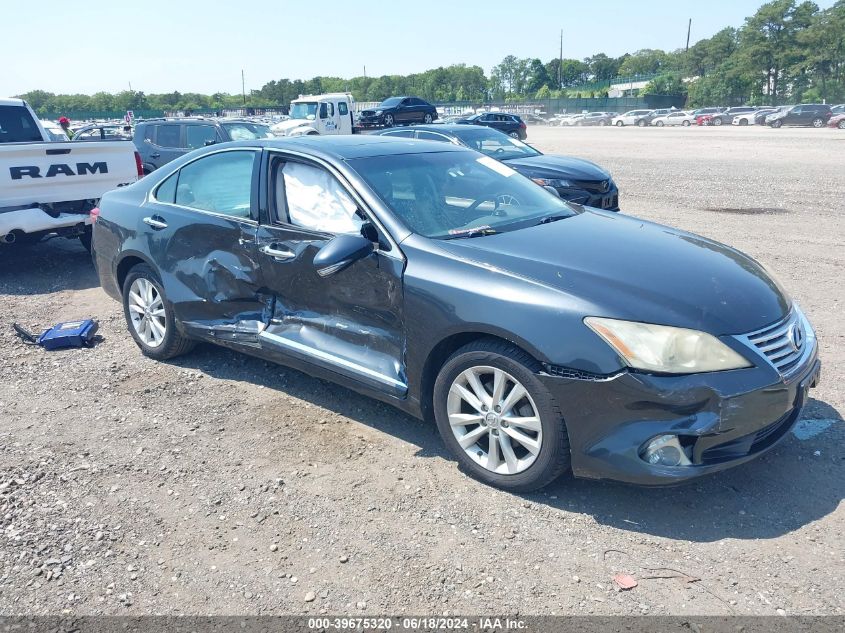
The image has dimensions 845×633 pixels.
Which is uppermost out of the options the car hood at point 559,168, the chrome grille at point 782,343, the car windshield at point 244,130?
the car windshield at point 244,130

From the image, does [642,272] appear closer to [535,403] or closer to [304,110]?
[535,403]

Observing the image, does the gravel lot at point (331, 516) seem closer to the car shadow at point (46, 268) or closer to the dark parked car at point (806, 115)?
the car shadow at point (46, 268)

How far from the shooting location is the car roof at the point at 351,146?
4504mm

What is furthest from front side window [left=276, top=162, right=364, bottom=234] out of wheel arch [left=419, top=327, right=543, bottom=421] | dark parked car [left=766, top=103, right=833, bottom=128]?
dark parked car [left=766, top=103, right=833, bottom=128]

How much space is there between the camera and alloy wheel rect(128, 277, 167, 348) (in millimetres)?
5480

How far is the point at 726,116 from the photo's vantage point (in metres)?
58.5

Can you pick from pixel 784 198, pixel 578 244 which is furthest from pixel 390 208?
pixel 784 198

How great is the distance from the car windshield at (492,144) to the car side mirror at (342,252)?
8055 millimetres

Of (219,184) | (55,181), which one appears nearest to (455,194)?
(219,184)

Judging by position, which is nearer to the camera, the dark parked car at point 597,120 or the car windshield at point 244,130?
the car windshield at point 244,130

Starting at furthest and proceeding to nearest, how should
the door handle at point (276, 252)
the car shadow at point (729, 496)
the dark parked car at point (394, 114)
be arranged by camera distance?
the dark parked car at point (394, 114) → the door handle at point (276, 252) → the car shadow at point (729, 496)

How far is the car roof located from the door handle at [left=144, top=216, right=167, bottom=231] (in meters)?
0.74

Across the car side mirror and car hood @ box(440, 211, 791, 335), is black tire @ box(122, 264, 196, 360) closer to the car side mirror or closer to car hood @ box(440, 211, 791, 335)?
the car side mirror

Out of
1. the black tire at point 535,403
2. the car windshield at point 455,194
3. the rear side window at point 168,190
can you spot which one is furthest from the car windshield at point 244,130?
the black tire at point 535,403
